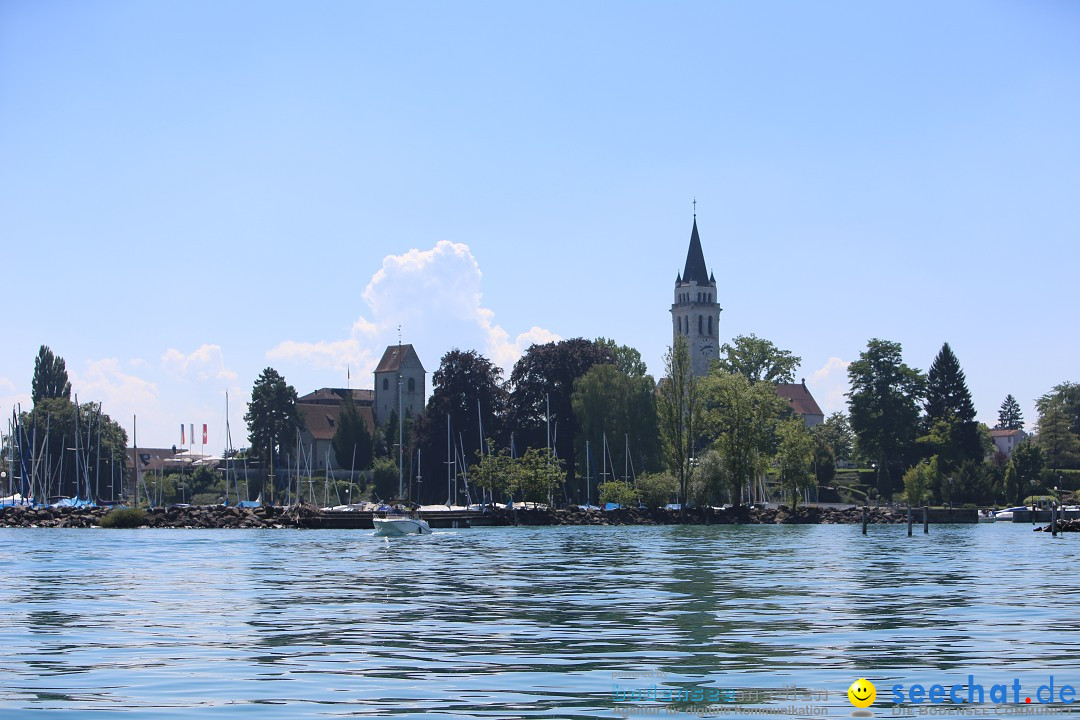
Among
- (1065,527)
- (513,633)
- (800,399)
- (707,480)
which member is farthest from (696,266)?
(513,633)

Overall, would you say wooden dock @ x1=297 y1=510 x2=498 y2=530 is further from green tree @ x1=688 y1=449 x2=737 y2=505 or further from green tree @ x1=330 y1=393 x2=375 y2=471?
green tree @ x1=330 y1=393 x2=375 y2=471

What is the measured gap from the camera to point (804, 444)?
347ft

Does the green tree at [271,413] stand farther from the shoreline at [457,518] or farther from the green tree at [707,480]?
the green tree at [707,480]

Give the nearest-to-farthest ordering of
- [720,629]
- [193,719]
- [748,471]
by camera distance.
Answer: [193,719] → [720,629] → [748,471]

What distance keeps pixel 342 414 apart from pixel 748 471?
66.0 meters

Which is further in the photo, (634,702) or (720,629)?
(720,629)

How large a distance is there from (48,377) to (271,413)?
36.3 meters

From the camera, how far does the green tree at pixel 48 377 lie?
153125 mm

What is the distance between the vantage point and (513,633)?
21641 mm

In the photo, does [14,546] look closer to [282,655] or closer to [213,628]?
[213,628]

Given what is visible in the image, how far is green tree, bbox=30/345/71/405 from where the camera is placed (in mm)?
153125

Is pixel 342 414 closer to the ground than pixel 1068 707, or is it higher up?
higher up

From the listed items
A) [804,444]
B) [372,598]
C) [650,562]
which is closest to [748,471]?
[804,444]

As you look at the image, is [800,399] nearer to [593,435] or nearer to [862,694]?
[593,435]
